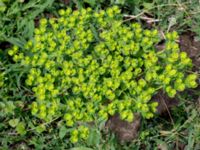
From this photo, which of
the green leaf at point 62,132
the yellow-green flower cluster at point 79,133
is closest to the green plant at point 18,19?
the green leaf at point 62,132

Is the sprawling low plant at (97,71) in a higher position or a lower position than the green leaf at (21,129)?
higher

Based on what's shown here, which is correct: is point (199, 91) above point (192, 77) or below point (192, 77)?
below

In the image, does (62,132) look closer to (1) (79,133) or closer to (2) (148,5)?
(1) (79,133)

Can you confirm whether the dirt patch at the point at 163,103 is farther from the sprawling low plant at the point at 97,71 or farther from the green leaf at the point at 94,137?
the green leaf at the point at 94,137

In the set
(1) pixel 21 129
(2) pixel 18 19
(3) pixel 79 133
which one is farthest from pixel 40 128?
(2) pixel 18 19

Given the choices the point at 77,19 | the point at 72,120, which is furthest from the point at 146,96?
the point at 77,19

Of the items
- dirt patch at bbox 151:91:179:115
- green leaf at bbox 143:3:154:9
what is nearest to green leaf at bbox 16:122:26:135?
dirt patch at bbox 151:91:179:115

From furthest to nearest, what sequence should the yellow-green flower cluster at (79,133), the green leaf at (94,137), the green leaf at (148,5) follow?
the green leaf at (148,5), the green leaf at (94,137), the yellow-green flower cluster at (79,133)

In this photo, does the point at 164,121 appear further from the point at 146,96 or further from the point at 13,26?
the point at 13,26

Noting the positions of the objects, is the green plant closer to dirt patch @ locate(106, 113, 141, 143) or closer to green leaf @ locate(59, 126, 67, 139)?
green leaf @ locate(59, 126, 67, 139)
